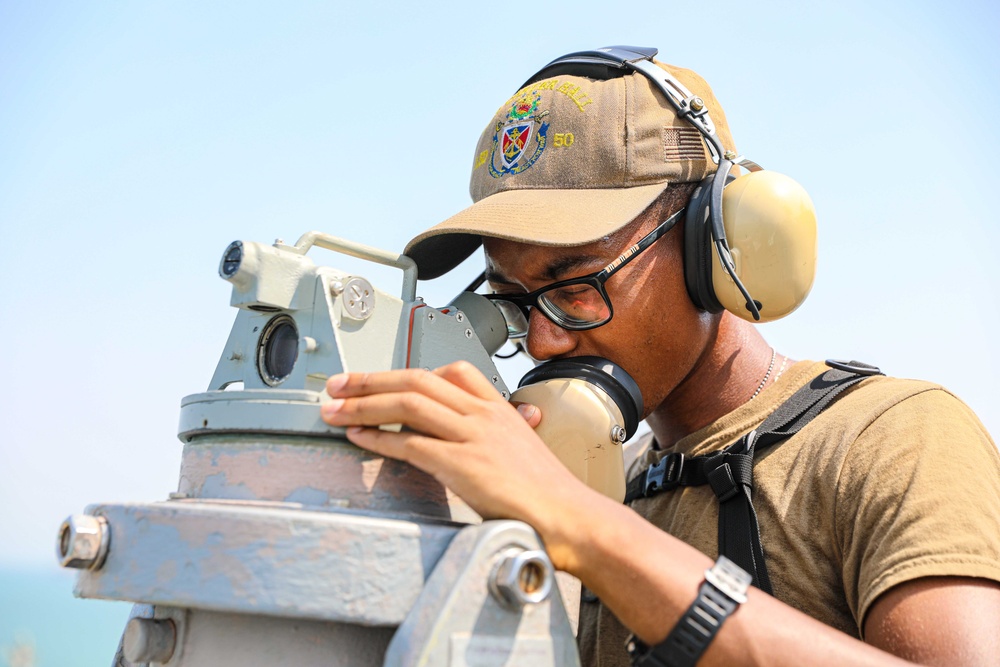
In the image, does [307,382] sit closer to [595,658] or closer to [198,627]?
[198,627]

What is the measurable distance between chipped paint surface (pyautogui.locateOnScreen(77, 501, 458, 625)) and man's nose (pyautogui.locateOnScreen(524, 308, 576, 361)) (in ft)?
3.45

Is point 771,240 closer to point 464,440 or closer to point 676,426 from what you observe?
point 676,426

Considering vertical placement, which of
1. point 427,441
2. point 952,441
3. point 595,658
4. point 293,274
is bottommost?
point 595,658

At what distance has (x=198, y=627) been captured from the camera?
1.63 m

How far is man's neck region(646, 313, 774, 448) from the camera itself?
2.77 metres

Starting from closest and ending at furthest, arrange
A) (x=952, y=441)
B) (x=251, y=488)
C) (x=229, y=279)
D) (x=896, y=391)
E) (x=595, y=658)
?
(x=251, y=488) → (x=229, y=279) → (x=952, y=441) → (x=896, y=391) → (x=595, y=658)

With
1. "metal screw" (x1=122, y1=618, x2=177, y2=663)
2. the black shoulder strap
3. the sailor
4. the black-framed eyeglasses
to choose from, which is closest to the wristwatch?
the sailor

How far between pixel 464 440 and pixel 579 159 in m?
1.23

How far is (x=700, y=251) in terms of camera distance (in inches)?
101

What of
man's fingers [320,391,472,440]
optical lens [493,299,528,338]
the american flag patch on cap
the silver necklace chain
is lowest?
the silver necklace chain

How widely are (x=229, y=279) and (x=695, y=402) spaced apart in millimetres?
1507

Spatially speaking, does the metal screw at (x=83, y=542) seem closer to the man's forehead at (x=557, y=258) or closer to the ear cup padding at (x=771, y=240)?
the man's forehead at (x=557, y=258)

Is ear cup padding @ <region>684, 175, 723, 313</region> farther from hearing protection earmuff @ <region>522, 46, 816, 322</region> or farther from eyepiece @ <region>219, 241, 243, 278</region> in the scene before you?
eyepiece @ <region>219, 241, 243, 278</region>

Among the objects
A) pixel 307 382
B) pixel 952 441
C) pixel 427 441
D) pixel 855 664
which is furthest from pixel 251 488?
pixel 952 441
